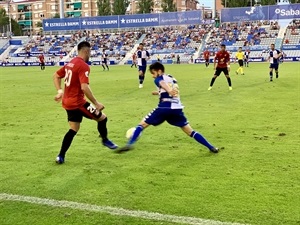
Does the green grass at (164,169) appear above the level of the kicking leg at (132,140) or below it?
below

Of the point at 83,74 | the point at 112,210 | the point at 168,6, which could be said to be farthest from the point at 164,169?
the point at 168,6

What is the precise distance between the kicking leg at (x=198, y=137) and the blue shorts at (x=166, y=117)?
0.37 ft

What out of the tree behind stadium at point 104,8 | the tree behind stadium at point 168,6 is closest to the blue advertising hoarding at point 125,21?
the tree behind stadium at point 104,8

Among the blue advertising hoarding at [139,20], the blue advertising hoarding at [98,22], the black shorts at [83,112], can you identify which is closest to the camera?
the black shorts at [83,112]

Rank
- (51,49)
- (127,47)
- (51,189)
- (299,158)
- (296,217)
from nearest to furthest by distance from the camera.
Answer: (296,217) → (51,189) → (299,158) → (127,47) → (51,49)

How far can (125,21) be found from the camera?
189 feet

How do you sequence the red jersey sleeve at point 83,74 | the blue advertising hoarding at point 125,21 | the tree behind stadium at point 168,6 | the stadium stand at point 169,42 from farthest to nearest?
1. the tree behind stadium at point 168,6
2. the blue advertising hoarding at point 125,21
3. the stadium stand at point 169,42
4. the red jersey sleeve at point 83,74

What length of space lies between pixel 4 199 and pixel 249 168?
3.42m

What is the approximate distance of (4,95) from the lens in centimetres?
1700

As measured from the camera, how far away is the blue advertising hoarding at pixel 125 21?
176 ft

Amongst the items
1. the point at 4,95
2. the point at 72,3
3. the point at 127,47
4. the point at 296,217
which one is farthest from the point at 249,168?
the point at 72,3

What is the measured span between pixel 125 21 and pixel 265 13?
19.1 meters

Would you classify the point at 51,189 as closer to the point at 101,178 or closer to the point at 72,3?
the point at 101,178

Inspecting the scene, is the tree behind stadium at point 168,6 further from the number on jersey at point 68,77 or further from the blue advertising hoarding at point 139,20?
the number on jersey at point 68,77
